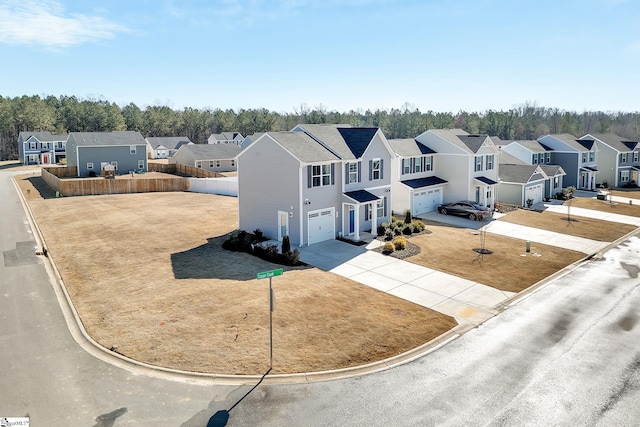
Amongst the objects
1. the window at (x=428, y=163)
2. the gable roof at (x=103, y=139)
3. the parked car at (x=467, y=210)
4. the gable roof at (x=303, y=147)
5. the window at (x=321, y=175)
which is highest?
the gable roof at (x=103, y=139)

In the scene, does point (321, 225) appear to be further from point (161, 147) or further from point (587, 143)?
point (161, 147)

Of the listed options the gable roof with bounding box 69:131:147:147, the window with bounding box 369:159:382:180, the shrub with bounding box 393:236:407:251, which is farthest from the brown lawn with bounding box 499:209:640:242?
the gable roof with bounding box 69:131:147:147

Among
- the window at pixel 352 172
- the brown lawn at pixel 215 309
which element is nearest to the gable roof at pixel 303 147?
the window at pixel 352 172

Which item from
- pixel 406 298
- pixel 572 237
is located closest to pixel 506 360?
pixel 406 298

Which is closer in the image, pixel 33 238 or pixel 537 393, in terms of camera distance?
pixel 537 393

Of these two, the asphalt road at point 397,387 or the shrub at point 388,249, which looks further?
the shrub at point 388,249

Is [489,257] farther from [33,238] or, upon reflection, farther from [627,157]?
[627,157]

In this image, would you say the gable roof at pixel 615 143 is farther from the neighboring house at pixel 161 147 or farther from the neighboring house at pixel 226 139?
the neighboring house at pixel 161 147

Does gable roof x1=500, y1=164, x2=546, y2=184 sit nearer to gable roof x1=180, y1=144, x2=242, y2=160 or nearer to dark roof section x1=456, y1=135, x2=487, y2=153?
dark roof section x1=456, y1=135, x2=487, y2=153
